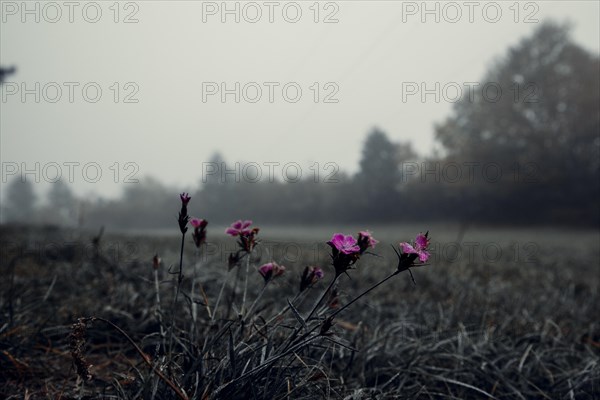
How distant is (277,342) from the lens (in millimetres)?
1377

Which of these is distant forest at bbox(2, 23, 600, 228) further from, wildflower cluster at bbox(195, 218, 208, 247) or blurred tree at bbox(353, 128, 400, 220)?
wildflower cluster at bbox(195, 218, 208, 247)

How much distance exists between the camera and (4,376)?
4.10ft

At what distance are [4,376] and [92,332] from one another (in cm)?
36

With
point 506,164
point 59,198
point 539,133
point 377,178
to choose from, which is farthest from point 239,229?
point 59,198

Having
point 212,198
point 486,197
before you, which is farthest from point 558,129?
point 212,198

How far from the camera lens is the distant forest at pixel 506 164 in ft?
60.6

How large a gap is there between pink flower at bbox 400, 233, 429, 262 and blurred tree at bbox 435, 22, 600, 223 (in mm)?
20088

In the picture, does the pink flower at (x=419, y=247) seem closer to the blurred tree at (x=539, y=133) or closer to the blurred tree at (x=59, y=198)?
the blurred tree at (x=539, y=133)

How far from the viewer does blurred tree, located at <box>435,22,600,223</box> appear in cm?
1836

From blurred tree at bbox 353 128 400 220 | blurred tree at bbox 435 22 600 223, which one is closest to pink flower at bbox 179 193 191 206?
blurred tree at bbox 435 22 600 223

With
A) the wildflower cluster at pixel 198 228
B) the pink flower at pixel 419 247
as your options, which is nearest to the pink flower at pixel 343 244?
the pink flower at pixel 419 247

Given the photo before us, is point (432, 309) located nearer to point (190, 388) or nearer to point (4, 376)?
point (190, 388)

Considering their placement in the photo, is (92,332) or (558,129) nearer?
(92,332)

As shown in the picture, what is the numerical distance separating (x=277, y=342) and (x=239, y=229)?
45 cm
